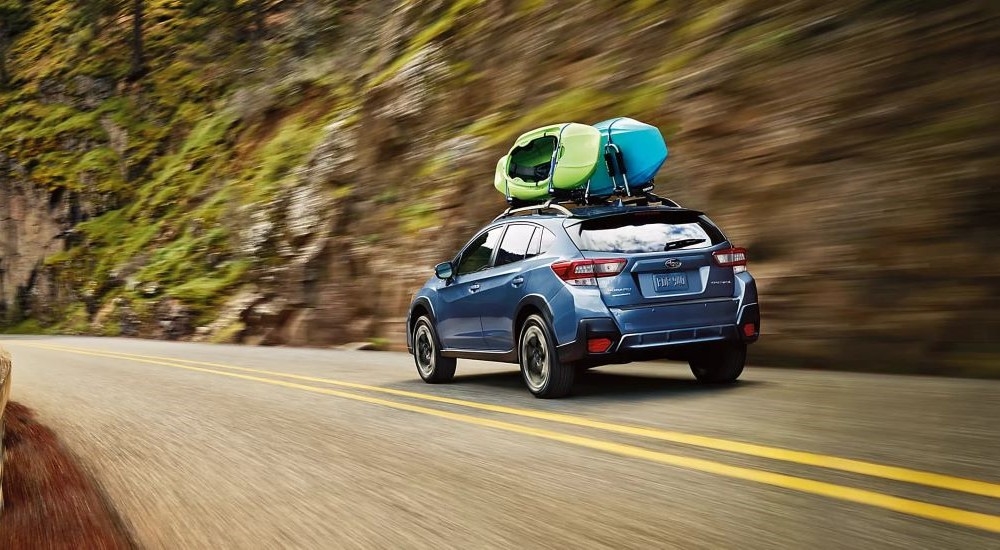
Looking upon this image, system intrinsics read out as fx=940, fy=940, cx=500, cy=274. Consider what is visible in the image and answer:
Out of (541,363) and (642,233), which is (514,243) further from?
(642,233)

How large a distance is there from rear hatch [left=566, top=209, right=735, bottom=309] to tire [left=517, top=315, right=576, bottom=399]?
0.69 meters

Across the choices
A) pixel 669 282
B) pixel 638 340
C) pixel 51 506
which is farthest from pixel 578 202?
pixel 51 506

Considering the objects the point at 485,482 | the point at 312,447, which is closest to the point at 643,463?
the point at 485,482

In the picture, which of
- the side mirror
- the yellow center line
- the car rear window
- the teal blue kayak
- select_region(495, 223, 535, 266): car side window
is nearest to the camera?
the yellow center line

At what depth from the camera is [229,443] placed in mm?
6715

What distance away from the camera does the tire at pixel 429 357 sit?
1012 centimetres

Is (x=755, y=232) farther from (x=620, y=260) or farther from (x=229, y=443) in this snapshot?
(x=229, y=443)

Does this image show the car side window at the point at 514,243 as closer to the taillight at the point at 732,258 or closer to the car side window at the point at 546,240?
the car side window at the point at 546,240

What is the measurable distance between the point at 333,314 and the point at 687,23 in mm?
10170

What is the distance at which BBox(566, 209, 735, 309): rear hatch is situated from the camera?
745 centimetres

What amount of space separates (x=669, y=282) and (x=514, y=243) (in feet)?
5.69

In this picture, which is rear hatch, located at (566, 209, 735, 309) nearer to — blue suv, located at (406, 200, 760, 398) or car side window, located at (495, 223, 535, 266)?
blue suv, located at (406, 200, 760, 398)

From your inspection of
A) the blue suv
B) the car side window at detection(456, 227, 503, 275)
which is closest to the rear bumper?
the blue suv

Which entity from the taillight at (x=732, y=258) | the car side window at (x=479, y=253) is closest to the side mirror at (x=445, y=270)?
the car side window at (x=479, y=253)
